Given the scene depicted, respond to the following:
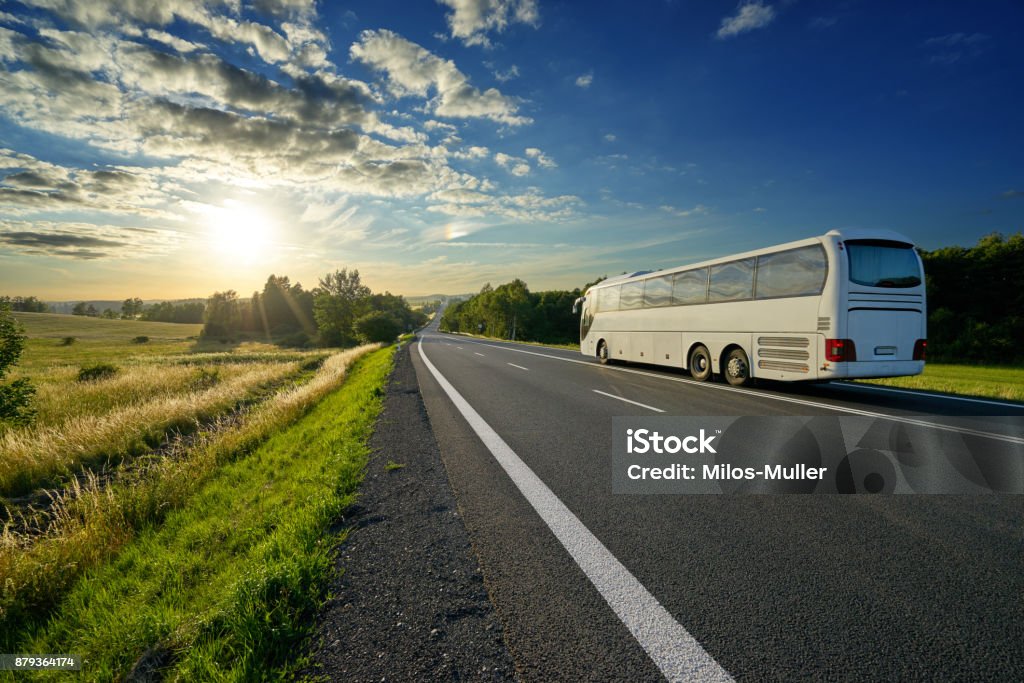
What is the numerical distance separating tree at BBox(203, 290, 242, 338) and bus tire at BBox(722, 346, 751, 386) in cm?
10407

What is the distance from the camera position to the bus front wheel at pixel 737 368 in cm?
1093

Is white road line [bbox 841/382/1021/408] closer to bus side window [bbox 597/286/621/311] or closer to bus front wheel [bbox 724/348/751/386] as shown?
bus front wheel [bbox 724/348/751/386]

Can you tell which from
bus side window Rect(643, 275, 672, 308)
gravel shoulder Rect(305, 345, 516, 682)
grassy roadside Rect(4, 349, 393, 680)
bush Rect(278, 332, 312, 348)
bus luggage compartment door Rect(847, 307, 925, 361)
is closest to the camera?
gravel shoulder Rect(305, 345, 516, 682)

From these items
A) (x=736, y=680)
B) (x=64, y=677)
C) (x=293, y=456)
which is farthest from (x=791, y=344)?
(x=64, y=677)

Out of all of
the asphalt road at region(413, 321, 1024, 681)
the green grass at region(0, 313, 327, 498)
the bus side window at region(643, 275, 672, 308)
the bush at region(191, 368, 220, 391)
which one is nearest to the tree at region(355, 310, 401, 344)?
the green grass at region(0, 313, 327, 498)

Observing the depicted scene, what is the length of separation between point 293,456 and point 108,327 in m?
104

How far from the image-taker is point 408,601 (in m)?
2.56

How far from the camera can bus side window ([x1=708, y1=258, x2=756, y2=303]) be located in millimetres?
10812

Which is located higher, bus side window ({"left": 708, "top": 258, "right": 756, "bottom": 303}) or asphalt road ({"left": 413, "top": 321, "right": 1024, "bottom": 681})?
bus side window ({"left": 708, "top": 258, "right": 756, "bottom": 303})

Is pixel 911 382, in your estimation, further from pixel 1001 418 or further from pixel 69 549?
pixel 69 549

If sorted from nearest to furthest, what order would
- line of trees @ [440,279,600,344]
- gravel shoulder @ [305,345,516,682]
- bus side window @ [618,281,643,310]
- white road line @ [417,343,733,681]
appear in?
1. white road line @ [417,343,733,681]
2. gravel shoulder @ [305,345,516,682]
3. bus side window @ [618,281,643,310]
4. line of trees @ [440,279,600,344]

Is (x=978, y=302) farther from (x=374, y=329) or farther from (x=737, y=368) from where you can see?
(x=374, y=329)

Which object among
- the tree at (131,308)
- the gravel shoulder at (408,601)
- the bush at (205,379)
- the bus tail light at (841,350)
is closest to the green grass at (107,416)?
the bush at (205,379)

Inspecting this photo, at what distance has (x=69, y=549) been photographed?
469cm
